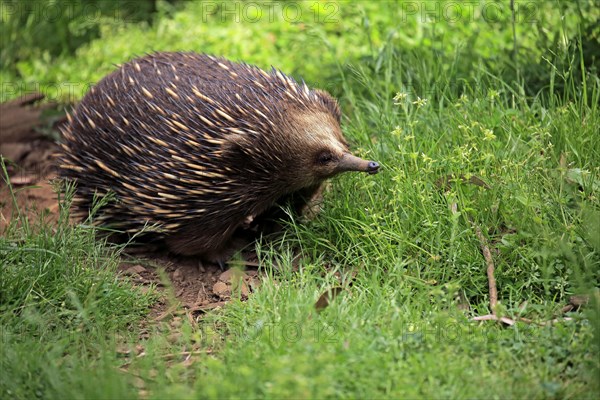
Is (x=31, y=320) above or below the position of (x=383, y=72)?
below

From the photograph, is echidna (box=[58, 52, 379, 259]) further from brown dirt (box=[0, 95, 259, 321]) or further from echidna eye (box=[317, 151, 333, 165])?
brown dirt (box=[0, 95, 259, 321])

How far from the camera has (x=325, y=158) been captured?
401cm

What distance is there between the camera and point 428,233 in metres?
3.90

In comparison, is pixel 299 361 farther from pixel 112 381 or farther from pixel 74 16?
pixel 74 16

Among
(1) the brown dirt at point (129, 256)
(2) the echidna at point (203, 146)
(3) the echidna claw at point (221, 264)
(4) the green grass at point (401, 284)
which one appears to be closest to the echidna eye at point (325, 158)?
(2) the echidna at point (203, 146)

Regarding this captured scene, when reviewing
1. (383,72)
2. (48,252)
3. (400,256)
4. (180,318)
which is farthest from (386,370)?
(383,72)

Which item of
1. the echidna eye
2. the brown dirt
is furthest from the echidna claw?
the echidna eye

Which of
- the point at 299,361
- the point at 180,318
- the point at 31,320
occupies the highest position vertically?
the point at 299,361

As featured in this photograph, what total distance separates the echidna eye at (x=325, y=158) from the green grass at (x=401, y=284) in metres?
0.29

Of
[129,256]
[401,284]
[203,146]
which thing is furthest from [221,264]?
[401,284]

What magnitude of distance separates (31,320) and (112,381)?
2.40 feet

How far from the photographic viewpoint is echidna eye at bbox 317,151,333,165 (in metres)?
3.99

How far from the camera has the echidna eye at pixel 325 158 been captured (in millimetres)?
3990

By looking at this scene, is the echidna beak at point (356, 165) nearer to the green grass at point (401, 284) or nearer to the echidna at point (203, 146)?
the echidna at point (203, 146)
